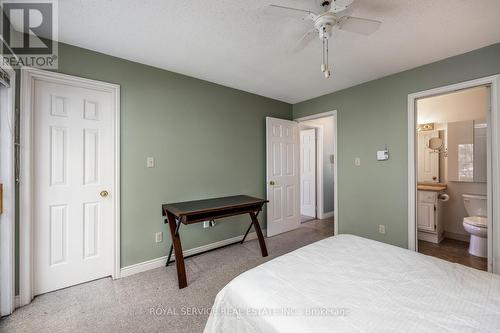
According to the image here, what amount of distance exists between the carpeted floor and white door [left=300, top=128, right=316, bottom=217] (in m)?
2.61

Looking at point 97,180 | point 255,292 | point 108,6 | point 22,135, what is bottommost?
point 255,292

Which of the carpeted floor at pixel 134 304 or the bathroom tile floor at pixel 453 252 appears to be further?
the bathroom tile floor at pixel 453 252

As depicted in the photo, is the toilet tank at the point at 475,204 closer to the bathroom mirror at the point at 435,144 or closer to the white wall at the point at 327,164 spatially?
the bathroom mirror at the point at 435,144

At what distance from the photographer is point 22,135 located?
1.83 meters

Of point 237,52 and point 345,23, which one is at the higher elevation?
point 237,52

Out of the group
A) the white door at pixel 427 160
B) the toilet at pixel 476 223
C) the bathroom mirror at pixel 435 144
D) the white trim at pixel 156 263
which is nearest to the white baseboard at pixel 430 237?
the toilet at pixel 476 223

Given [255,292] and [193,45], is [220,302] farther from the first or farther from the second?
[193,45]

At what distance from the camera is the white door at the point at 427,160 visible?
3490 millimetres

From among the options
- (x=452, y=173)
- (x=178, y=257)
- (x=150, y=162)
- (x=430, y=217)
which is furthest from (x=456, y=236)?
(x=150, y=162)

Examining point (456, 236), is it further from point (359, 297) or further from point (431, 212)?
point (359, 297)

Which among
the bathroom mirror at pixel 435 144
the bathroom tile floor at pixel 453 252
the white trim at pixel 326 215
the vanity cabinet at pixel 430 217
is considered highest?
the bathroom mirror at pixel 435 144

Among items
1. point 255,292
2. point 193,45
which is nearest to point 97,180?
point 193,45

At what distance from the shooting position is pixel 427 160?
3.58 meters

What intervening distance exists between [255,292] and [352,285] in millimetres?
516
